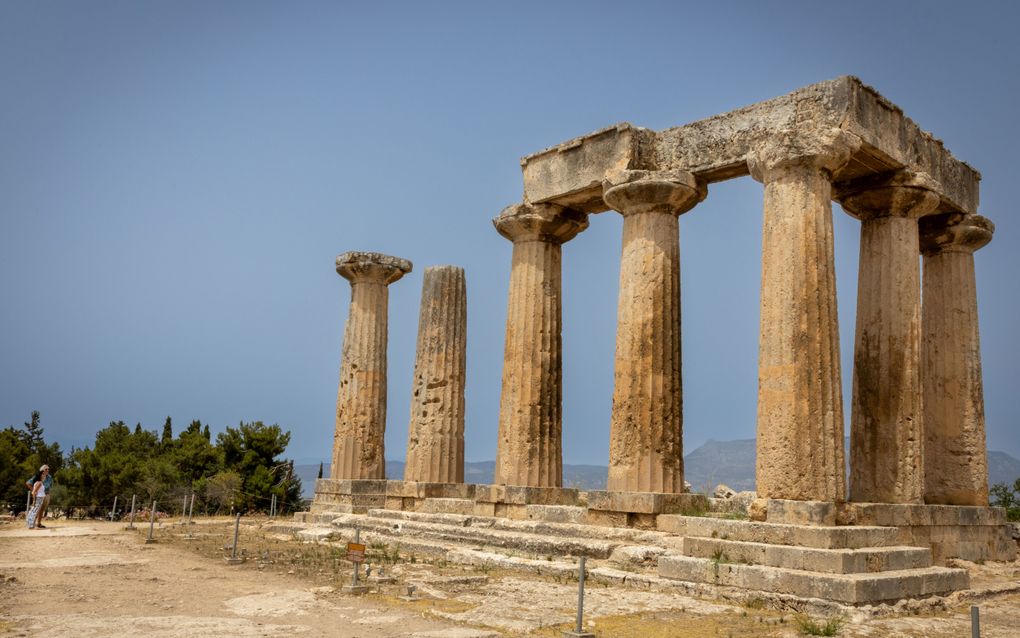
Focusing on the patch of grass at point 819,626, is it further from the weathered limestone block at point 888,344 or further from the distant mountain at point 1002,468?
the distant mountain at point 1002,468

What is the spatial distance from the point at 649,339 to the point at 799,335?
9.81 ft

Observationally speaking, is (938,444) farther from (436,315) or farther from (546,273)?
(436,315)

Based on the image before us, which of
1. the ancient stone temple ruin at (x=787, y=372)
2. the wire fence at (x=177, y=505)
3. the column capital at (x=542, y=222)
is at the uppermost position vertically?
the column capital at (x=542, y=222)

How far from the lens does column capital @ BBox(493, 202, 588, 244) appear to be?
1742cm

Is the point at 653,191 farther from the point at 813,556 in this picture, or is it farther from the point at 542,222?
the point at 813,556

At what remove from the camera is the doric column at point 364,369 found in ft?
75.8

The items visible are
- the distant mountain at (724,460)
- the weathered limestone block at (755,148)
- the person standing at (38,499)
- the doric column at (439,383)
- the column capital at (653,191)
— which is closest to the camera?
the weathered limestone block at (755,148)

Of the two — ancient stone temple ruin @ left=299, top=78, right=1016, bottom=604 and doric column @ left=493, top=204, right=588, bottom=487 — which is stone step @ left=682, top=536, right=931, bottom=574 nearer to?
ancient stone temple ruin @ left=299, top=78, right=1016, bottom=604

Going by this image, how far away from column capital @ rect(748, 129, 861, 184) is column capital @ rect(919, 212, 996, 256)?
4793mm

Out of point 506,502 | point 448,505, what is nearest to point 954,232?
point 506,502

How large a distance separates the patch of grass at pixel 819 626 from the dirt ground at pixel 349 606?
5 centimetres

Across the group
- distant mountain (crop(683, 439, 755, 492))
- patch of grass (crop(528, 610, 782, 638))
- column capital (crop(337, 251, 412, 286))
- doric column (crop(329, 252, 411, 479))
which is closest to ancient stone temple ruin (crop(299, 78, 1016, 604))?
patch of grass (crop(528, 610, 782, 638))

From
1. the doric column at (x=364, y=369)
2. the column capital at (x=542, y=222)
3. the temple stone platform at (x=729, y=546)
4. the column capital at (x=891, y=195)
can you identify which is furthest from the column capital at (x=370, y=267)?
the column capital at (x=891, y=195)

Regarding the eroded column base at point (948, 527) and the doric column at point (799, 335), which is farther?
the eroded column base at point (948, 527)
